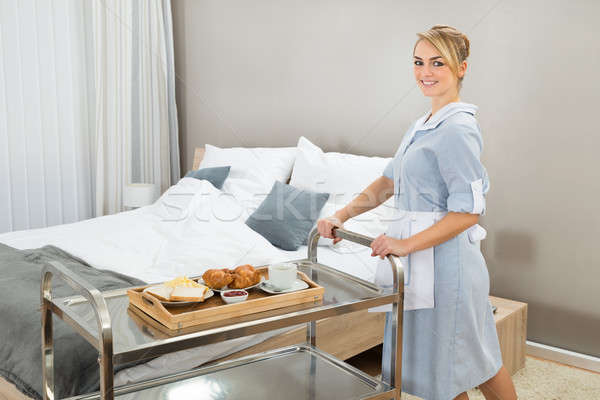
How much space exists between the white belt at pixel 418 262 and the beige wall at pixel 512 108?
1.14m

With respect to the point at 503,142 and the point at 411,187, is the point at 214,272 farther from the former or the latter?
the point at 503,142

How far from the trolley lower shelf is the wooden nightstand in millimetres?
913

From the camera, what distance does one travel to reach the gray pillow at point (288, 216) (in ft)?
8.38

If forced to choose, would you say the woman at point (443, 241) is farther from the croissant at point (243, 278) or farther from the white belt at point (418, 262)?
the croissant at point (243, 278)

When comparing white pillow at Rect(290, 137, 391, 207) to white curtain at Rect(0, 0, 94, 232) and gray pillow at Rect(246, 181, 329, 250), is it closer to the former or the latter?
gray pillow at Rect(246, 181, 329, 250)

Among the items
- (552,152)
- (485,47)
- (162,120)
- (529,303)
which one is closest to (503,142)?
(552,152)

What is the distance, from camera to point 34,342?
61.4 inches

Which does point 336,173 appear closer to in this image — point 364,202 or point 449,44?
point 364,202

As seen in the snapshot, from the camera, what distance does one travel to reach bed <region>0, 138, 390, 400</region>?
6.12 feet

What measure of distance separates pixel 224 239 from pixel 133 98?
2.38 metres

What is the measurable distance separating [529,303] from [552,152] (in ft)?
2.36

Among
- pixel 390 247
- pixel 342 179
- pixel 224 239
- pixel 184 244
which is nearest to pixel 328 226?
pixel 390 247

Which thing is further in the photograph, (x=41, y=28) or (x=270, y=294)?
(x=41, y=28)

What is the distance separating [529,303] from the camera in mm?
2656
